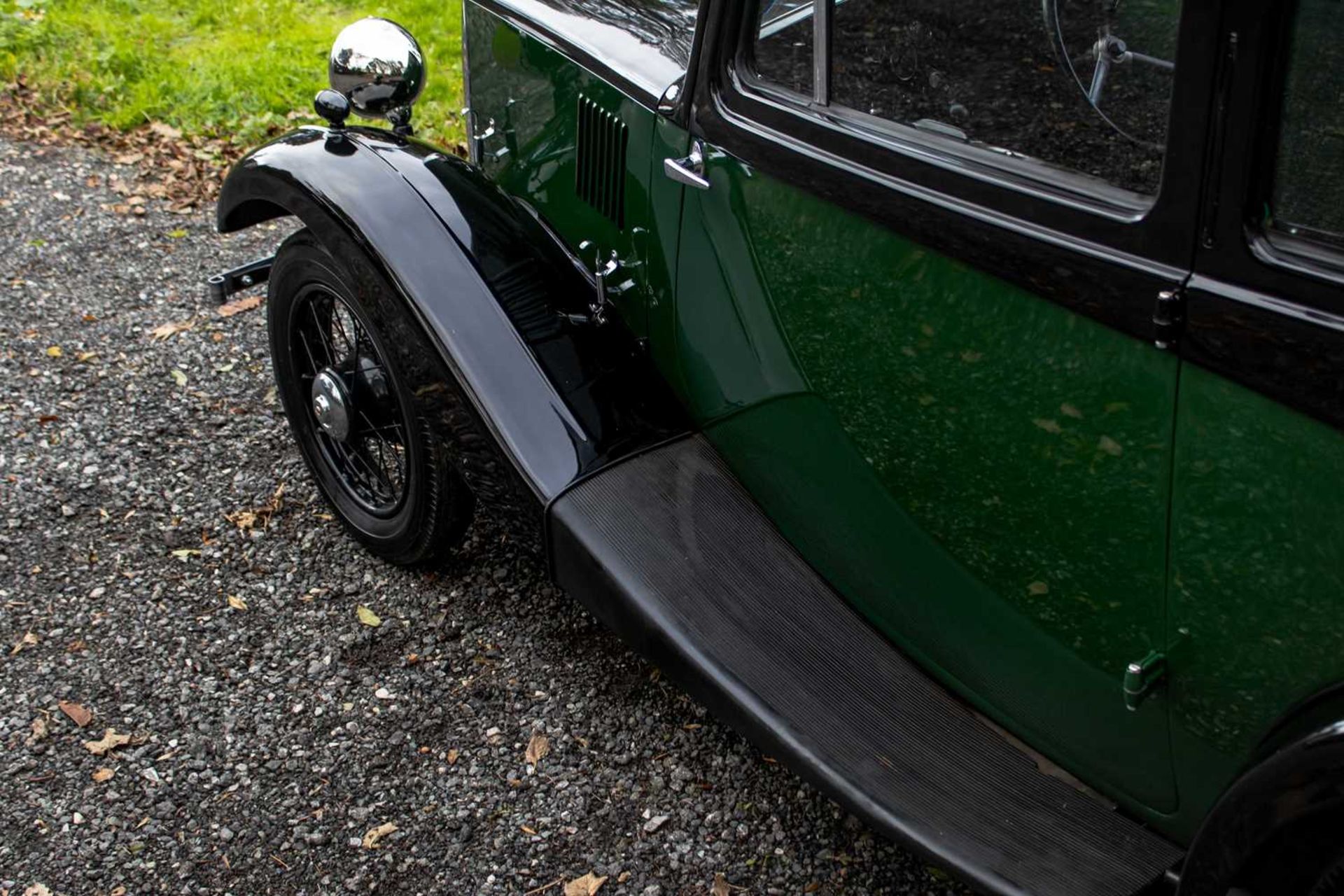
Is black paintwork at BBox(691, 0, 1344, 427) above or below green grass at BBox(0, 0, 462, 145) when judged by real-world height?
above

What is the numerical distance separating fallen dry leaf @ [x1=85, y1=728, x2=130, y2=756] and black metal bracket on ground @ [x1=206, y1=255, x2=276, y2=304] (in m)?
1.11

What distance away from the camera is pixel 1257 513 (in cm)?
161

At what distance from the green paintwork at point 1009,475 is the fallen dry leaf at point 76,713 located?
1527 millimetres

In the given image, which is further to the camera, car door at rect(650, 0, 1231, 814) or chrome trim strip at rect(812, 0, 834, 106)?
chrome trim strip at rect(812, 0, 834, 106)

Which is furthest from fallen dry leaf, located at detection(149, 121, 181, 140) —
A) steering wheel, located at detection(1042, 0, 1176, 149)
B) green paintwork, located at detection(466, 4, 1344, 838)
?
steering wheel, located at detection(1042, 0, 1176, 149)

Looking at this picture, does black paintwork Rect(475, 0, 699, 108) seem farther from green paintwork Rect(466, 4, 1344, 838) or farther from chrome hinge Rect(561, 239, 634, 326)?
chrome hinge Rect(561, 239, 634, 326)

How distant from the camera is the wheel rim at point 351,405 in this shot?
300cm

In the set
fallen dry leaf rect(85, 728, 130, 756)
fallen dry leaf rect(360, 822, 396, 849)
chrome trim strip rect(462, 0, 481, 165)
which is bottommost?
fallen dry leaf rect(360, 822, 396, 849)

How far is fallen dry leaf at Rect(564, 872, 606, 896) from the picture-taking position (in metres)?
2.39

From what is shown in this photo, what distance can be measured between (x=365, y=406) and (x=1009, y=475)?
1.69m

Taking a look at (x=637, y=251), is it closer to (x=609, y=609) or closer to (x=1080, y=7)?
(x=609, y=609)

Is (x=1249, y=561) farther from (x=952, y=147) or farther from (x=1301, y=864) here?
(x=952, y=147)

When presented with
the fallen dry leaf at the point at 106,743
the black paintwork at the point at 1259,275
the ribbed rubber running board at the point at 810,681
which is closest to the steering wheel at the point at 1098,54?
the black paintwork at the point at 1259,275

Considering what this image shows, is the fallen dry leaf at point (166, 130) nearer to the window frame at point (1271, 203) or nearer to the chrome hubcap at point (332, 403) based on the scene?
the chrome hubcap at point (332, 403)
